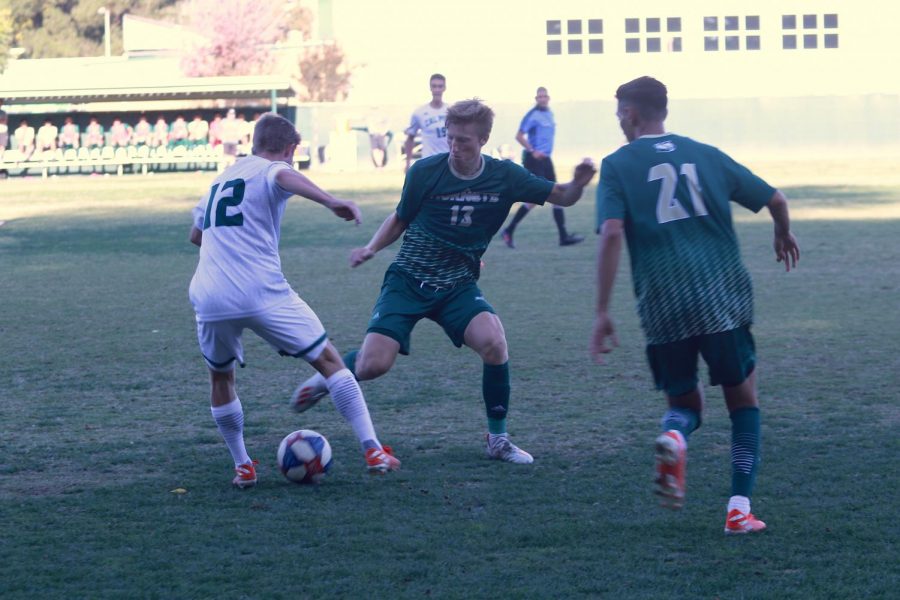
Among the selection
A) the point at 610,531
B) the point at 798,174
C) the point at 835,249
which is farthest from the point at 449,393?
the point at 798,174

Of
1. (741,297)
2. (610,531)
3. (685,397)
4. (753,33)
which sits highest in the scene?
(753,33)

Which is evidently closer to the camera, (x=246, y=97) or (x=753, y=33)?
(x=246, y=97)

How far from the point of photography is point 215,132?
39.8 meters

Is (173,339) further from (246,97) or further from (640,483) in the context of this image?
(246,97)

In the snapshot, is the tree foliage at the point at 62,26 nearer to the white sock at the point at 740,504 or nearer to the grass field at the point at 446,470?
the grass field at the point at 446,470

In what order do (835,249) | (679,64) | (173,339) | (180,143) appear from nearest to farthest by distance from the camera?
(173,339), (835,249), (180,143), (679,64)

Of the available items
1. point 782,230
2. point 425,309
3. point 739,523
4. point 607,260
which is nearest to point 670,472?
point 739,523

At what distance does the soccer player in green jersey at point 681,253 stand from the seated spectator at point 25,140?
3831 centimetres

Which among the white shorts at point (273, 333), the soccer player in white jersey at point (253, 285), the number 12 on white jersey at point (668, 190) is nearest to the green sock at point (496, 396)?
the soccer player in white jersey at point (253, 285)

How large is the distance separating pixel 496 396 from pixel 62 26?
3136 inches

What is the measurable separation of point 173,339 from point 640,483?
5.55 metres

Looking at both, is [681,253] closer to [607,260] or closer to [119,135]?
[607,260]

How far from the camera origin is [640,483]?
5.85 meters

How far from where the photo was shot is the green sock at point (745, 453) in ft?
16.4
